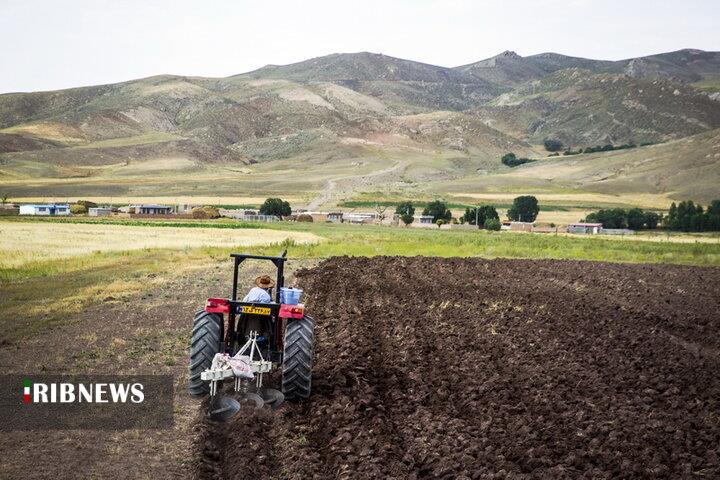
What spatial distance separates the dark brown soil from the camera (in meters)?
10.4

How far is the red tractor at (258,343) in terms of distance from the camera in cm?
1287

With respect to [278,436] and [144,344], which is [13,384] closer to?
Result: [144,344]

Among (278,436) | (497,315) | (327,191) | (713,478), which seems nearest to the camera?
(713,478)

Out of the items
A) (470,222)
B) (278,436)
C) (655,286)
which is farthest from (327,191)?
(278,436)

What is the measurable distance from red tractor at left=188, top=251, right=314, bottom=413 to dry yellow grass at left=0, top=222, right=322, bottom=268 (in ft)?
82.8

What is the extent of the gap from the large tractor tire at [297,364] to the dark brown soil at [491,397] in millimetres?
317

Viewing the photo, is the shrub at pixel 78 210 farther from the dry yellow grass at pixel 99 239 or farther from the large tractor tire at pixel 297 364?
the large tractor tire at pixel 297 364

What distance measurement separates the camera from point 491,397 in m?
13.4

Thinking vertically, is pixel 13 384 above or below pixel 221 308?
below

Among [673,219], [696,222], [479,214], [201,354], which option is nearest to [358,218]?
[479,214]

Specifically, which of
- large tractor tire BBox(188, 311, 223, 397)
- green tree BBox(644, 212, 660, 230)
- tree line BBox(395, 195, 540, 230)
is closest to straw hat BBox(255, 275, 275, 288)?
large tractor tire BBox(188, 311, 223, 397)

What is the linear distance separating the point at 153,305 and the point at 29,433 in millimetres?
12304

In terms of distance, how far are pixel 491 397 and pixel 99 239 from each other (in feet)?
154

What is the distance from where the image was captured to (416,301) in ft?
82.0
